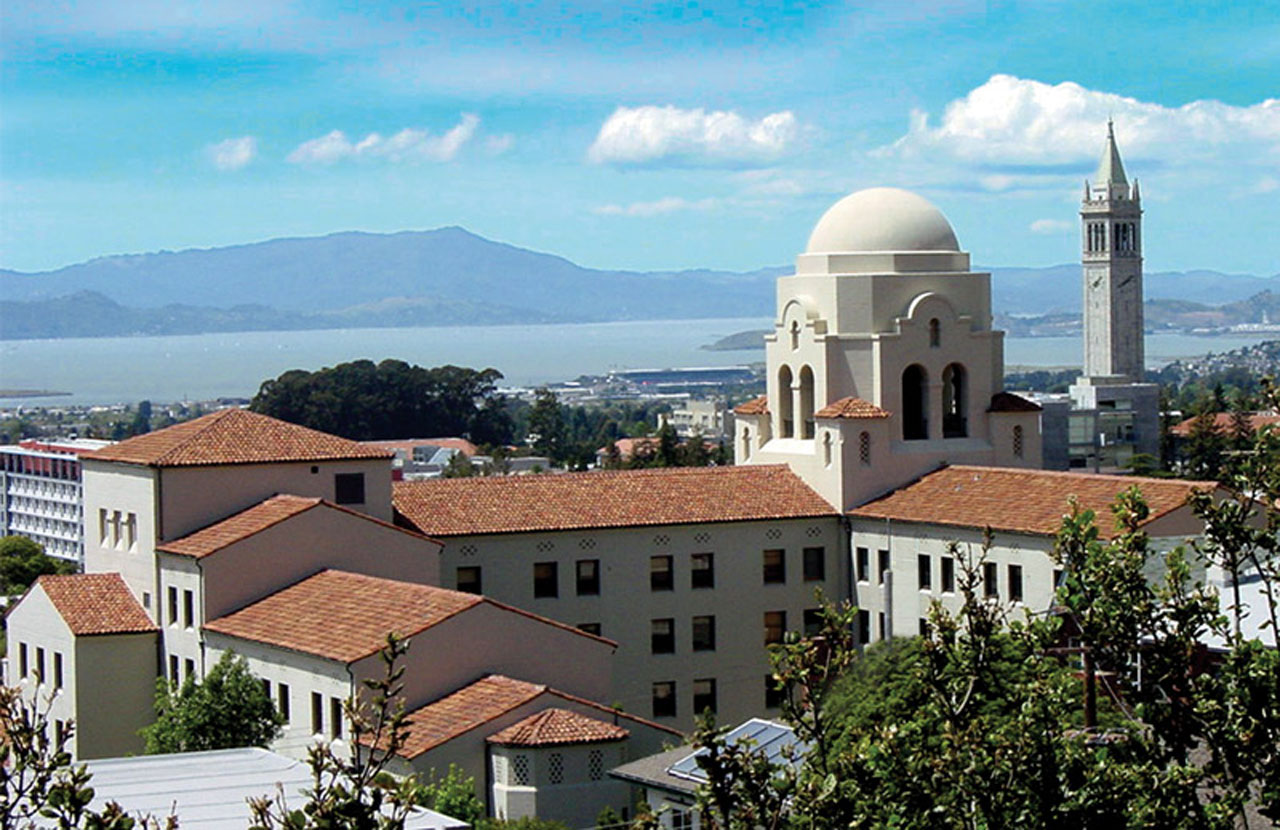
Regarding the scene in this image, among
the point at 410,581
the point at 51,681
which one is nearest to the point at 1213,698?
the point at 410,581

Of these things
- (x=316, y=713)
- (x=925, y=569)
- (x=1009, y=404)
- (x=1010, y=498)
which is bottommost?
(x=316, y=713)

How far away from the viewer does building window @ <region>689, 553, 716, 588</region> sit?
53.2 meters

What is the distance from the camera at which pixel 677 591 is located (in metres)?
53.0

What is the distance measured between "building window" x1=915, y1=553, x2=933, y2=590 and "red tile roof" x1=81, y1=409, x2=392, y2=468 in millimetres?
12087

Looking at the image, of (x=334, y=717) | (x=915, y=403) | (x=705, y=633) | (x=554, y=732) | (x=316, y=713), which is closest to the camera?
(x=554, y=732)

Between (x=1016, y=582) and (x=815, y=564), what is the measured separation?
7.29 meters

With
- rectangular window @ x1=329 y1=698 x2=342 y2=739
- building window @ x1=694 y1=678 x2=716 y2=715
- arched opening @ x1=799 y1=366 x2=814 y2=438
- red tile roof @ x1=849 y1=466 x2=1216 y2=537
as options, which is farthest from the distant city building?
rectangular window @ x1=329 y1=698 x2=342 y2=739

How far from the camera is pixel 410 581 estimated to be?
49344 millimetres

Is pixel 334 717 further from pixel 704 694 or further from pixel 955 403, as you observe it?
pixel 955 403

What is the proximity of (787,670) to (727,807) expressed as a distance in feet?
6.02

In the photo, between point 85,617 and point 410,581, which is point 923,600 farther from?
point 85,617

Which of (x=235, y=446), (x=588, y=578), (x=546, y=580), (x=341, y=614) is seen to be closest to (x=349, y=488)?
(x=235, y=446)

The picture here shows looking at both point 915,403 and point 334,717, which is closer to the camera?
point 334,717

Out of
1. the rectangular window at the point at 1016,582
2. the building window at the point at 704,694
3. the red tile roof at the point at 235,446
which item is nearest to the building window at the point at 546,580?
the building window at the point at 704,694
